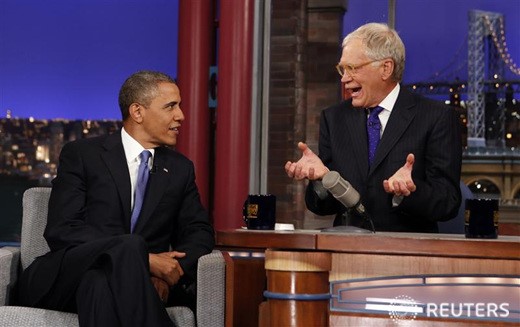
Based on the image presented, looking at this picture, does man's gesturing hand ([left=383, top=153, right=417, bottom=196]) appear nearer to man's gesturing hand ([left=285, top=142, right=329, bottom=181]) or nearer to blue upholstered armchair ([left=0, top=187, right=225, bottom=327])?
man's gesturing hand ([left=285, top=142, right=329, bottom=181])

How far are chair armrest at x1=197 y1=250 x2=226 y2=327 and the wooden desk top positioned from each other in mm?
243

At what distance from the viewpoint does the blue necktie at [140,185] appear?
315 centimetres

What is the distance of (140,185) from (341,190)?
0.76 meters

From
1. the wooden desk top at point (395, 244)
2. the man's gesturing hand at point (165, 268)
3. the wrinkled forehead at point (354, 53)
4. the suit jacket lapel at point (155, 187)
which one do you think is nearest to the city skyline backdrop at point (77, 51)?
the suit jacket lapel at point (155, 187)

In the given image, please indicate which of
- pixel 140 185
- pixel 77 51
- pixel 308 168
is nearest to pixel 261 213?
pixel 308 168

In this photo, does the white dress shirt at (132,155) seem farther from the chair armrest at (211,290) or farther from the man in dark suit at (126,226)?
the chair armrest at (211,290)

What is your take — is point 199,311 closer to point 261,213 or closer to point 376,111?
point 261,213

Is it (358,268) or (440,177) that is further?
(440,177)

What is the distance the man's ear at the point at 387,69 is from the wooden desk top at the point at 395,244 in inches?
28.0

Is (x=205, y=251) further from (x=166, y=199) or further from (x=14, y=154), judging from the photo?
(x=14, y=154)

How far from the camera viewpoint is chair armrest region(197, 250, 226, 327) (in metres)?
2.89

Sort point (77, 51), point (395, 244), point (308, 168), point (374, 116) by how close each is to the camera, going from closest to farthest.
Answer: point (395, 244), point (308, 168), point (374, 116), point (77, 51)

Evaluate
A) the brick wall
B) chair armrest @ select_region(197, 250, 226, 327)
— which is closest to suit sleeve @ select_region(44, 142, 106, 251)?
chair armrest @ select_region(197, 250, 226, 327)

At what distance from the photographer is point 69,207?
10.0 feet
